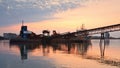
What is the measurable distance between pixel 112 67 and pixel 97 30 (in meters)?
50.1

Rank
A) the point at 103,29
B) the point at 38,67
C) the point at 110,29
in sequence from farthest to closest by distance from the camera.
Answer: the point at 103,29 → the point at 110,29 → the point at 38,67

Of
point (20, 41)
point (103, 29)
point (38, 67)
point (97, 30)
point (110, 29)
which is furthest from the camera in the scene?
point (20, 41)

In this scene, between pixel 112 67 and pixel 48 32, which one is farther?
pixel 48 32

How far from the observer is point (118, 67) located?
1155 inches

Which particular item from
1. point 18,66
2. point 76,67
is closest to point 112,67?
point 76,67

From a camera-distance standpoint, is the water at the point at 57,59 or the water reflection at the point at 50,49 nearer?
the water at the point at 57,59

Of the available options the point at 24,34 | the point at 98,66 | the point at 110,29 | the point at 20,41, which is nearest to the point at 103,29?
the point at 110,29

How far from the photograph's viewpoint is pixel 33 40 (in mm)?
132875

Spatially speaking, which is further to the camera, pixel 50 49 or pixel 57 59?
pixel 50 49

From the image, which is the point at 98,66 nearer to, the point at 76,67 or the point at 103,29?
the point at 76,67

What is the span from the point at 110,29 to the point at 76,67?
39104 millimetres

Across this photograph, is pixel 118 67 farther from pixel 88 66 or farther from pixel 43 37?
pixel 43 37

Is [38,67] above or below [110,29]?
below

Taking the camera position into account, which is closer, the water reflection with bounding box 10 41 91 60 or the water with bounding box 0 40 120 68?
the water with bounding box 0 40 120 68
